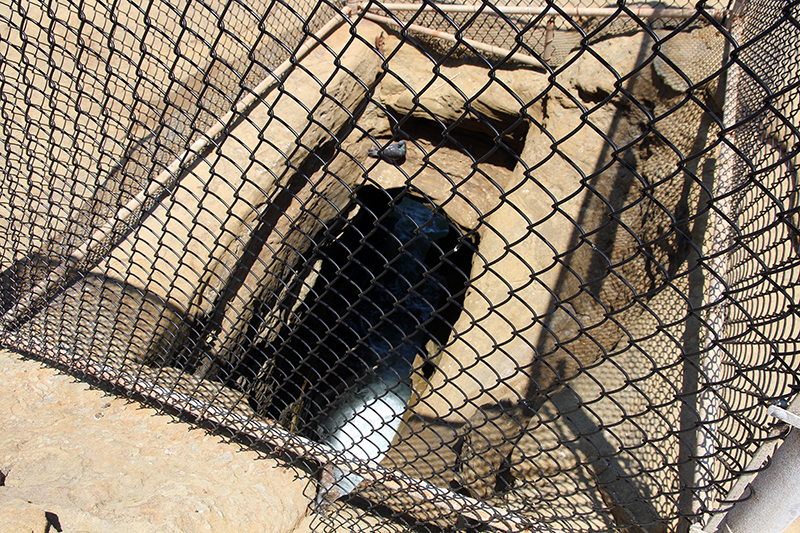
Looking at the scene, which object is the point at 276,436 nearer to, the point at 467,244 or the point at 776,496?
the point at 467,244

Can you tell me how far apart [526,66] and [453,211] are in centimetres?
171

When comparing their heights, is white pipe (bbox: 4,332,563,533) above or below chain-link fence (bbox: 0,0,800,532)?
below

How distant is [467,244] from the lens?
134 centimetres

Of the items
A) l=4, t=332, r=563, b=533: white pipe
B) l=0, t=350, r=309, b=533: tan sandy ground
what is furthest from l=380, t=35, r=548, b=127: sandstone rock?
l=0, t=350, r=309, b=533: tan sandy ground

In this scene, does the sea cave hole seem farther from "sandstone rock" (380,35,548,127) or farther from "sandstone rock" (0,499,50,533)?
"sandstone rock" (0,499,50,533)

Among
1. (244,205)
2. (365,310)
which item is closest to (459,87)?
(244,205)

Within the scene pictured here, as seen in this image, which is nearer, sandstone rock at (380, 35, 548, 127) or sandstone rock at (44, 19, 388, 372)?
sandstone rock at (44, 19, 388, 372)

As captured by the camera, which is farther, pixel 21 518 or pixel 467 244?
pixel 21 518

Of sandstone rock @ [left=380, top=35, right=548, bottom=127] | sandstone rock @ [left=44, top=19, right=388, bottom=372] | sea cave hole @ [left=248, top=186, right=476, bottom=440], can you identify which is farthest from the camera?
sea cave hole @ [left=248, top=186, right=476, bottom=440]

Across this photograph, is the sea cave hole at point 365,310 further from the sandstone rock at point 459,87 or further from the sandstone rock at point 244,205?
the sandstone rock at point 459,87

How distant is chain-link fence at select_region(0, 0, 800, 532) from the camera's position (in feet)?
4.63

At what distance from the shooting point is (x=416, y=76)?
16.9 ft

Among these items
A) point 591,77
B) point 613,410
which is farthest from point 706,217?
point 591,77

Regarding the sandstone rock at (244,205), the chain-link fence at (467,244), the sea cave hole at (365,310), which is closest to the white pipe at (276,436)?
the chain-link fence at (467,244)
